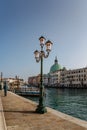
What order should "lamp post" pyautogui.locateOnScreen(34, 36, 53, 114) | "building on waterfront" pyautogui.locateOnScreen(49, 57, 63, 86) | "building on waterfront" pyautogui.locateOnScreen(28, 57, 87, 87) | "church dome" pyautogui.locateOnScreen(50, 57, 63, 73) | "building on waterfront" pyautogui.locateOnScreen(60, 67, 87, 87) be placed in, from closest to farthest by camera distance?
1. "lamp post" pyautogui.locateOnScreen(34, 36, 53, 114)
2. "building on waterfront" pyautogui.locateOnScreen(60, 67, 87, 87)
3. "building on waterfront" pyautogui.locateOnScreen(28, 57, 87, 87)
4. "building on waterfront" pyautogui.locateOnScreen(49, 57, 63, 86)
5. "church dome" pyautogui.locateOnScreen(50, 57, 63, 73)

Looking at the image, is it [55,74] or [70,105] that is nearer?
[70,105]

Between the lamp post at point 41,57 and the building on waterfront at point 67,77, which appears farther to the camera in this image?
the building on waterfront at point 67,77

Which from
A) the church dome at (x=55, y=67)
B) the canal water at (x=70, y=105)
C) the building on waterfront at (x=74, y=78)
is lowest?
the canal water at (x=70, y=105)

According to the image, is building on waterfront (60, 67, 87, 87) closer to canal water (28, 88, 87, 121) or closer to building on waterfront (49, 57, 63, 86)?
building on waterfront (49, 57, 63, 86)

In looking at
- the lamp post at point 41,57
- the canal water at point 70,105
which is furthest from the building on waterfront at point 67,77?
the lamp post at point 41,57

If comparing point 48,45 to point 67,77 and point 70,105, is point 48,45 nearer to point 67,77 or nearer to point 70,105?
point 70,105

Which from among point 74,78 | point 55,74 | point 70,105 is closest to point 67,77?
point 74,78

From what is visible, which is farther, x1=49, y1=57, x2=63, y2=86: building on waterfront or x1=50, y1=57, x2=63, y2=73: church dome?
x1=50, y1=57, x2=63, y2=73: church dome

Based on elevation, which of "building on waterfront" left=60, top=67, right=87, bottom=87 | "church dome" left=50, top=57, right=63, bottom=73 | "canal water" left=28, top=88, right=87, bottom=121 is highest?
"church dome" left=50, top=57, right=63, bottom=73

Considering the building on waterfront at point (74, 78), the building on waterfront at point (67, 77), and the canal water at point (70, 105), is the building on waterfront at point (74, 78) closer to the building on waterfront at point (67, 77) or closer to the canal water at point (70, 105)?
the building on waterfront at point (67, 77)

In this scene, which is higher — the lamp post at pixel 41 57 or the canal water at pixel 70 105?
the lamp post at pixel 41 57

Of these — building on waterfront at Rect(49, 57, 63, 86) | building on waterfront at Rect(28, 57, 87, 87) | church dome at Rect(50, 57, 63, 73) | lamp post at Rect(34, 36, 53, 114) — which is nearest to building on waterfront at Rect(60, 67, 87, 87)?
building on waterfront at Rect(28, 57, 87, 87)

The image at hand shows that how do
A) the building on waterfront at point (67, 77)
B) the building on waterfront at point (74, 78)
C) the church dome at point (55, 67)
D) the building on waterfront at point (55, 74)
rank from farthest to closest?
the church dome at point (55, 67)
the building on waterfront at point (55, 74)
the building on waterfront at point (67, 77)
the building on waterfront at point (74, 78)

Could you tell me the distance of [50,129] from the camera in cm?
1014
